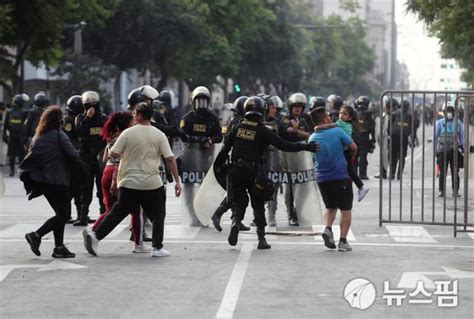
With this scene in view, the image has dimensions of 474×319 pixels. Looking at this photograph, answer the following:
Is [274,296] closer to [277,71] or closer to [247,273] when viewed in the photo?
[247,273]

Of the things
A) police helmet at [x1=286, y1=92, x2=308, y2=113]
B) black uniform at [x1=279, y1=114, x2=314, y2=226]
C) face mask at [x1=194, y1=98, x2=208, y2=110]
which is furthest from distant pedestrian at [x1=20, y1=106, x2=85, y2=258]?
police helmet at [x1=286, y1=92, x2=308, y2=113]

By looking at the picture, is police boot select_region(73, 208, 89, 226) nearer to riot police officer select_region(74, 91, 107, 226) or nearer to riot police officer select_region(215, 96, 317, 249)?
riot police officer select_region(74, 91, 107, 226)

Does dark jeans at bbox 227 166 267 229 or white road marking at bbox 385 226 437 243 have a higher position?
dark jeans at bbox 227 166 267 229

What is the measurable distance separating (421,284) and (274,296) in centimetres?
148

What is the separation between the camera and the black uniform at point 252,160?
591 inches

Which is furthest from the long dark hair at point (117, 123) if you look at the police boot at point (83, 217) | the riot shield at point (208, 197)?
the police boot at point (83, 217)

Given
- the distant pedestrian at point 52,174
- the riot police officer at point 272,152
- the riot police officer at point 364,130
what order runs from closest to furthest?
the distant pedestrian at point 52,174
the riot police officer at point 272,152
the riot police officer at point 364,130

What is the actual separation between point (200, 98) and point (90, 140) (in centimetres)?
154

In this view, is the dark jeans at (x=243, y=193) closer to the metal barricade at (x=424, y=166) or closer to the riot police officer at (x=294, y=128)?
the riot police officer at (x=294, y=128)

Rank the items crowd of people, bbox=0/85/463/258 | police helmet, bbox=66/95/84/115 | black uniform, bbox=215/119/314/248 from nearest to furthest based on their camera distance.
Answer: crowd of people, bbox=0/85/463/258 → black uniform, bbox=215/119/314/248 → police helmet, bbox=66/95/84/115

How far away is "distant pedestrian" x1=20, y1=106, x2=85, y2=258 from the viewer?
46.6ft

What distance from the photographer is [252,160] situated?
1508 cm

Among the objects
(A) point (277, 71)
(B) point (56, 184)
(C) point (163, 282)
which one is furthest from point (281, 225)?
(A) point (277, 71)

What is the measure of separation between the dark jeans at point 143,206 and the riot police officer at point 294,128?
3.49 meters
